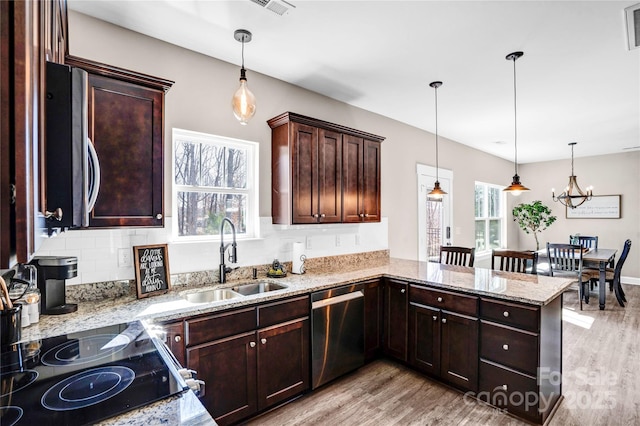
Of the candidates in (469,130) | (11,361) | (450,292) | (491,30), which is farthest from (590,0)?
(11,361)

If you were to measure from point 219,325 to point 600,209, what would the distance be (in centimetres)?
830

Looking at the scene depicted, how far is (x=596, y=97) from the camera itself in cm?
370

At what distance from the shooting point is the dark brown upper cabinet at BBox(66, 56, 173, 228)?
1.85 meters

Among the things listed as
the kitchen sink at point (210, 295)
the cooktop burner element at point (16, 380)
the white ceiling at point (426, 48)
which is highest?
the white ceiling at point (426, 48)

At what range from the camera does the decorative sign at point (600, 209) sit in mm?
6836

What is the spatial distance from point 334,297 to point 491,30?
92.6 inches

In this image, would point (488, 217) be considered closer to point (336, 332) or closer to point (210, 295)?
point (336, 332)

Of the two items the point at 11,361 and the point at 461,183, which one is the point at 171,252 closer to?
the point at 11,361

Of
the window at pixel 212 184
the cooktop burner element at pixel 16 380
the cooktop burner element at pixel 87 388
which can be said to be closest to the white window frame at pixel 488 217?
the window at pixel 212 184

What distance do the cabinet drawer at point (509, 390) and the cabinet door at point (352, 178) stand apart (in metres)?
1.72

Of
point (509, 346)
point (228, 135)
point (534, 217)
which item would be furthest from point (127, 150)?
point (534, 217)

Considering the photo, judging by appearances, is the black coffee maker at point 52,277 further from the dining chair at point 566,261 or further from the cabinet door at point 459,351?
the dining chair at point 566,261

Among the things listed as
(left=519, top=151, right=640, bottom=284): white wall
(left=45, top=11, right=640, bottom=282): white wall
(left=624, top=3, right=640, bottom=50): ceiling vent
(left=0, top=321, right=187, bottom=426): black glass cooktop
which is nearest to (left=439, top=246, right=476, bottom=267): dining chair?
(left=45, top=11, right=640, bottom=282): white wall

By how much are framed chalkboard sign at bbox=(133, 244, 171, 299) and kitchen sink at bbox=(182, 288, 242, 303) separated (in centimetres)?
19
